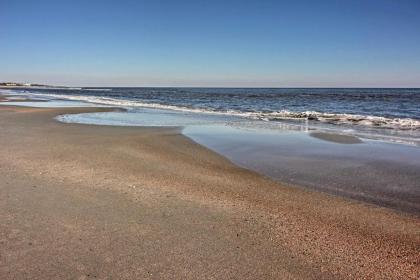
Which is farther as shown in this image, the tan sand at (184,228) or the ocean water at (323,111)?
the ocean water at (323,111)

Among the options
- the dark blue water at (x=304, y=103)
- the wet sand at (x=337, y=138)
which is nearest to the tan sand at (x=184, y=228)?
the wet sand at (x=337, y=138)

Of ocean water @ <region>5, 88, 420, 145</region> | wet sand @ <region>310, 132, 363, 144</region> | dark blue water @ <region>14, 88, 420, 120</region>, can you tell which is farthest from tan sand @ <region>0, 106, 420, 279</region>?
dark blue water @ <region>14, 88, 420, 120</region>

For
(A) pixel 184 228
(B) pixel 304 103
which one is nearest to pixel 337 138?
(A) pixel 184 228

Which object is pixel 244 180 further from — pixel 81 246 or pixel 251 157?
pixel 81 246

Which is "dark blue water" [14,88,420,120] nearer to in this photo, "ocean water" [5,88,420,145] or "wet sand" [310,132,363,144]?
"ocean water" [5,88,420,145]

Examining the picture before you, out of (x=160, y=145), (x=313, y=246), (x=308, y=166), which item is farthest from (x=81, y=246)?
Result: (x=160, y=145)

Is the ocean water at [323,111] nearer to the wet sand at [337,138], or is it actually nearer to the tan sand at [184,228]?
the wet sand at [337,138]

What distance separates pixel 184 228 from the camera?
14.6 ft

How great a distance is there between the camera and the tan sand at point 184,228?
3.53 meters

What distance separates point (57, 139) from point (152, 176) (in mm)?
5412

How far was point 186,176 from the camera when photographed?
22.8ft

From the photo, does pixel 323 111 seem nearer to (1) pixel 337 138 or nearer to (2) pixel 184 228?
(1) pixel 337 138

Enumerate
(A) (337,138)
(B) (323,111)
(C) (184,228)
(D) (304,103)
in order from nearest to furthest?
1. (C) (184,228)
2. (A) (337,138)
3. (B) (323,111)
4. (D) (304,103)

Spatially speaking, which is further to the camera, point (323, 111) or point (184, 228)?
point (323, 111)
